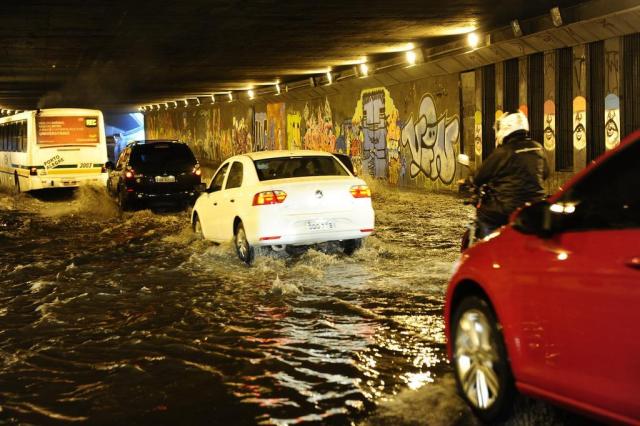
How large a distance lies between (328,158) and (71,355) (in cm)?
598

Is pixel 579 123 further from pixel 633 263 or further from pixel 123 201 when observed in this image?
pixel 633 263

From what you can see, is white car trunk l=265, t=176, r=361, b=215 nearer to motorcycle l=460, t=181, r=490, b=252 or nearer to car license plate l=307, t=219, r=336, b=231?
car license plate l=307, t=219, r=336, b=231

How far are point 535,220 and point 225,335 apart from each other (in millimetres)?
3890

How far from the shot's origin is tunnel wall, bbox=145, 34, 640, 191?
18.4m

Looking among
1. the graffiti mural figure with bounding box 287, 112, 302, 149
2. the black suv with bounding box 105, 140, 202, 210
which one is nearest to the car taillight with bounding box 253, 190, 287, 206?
the black suv with bounding box 105, 140, 202, 210

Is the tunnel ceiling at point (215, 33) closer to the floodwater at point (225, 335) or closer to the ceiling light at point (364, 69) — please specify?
the ceiling light at point (364, 69)

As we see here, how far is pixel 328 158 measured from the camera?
12062 mm

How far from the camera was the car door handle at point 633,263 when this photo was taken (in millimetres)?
3523

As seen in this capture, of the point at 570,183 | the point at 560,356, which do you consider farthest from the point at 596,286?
the point at 570,183

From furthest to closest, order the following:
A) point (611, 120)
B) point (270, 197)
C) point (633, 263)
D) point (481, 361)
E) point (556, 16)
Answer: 1. point (611, 120)
2. point (556, 16)
3. point (270, 197)
4. point (481, 361)
5. point (633, 263)

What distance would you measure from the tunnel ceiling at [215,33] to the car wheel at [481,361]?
35.9ft

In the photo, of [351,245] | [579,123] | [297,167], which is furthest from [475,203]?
[579,123]

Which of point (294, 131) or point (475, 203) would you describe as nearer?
point (475, 203)

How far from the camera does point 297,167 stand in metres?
11.8
